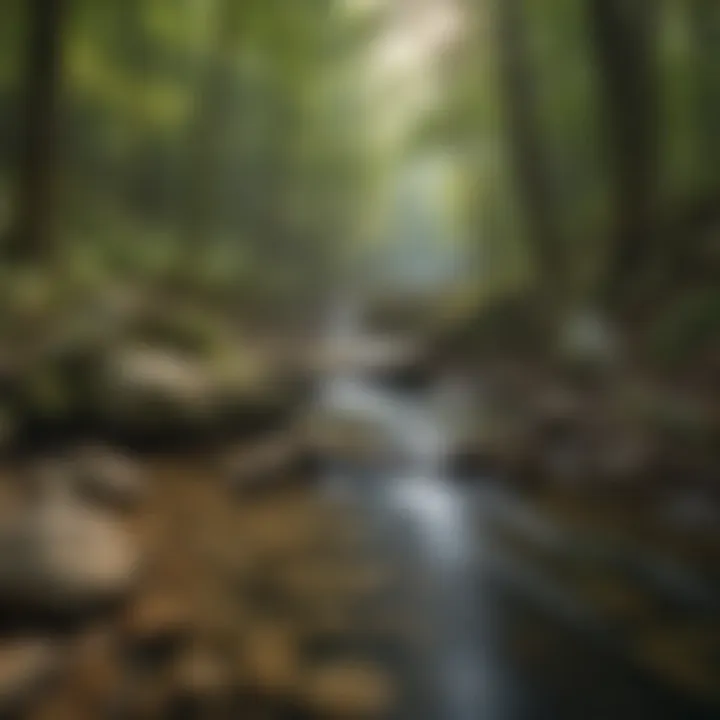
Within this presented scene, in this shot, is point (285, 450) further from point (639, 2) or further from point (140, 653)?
point (639, 2)

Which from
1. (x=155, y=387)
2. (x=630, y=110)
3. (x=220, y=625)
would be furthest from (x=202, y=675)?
(x=630, y=110)

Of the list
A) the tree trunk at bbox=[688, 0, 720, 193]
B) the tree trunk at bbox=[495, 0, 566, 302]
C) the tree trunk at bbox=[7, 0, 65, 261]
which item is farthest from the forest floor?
the tree trunk at bbox=[688, 0, 720, 193]

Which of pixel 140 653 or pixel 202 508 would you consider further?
pixel 202 508

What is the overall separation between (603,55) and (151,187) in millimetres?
806

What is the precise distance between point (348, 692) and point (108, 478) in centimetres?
48

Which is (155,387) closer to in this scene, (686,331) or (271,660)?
(271,660)

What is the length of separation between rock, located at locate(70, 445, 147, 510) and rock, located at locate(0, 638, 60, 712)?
24 cm

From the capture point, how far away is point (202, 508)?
157cm

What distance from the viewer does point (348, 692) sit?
1405mm

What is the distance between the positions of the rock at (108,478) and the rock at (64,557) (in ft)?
0.08

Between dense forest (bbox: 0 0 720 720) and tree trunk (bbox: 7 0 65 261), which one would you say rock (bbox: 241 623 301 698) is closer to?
dense forest (bbox: 0 0 720 720)

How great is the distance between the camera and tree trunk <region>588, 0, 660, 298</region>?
174 cm

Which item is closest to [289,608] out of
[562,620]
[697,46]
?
[562,620]

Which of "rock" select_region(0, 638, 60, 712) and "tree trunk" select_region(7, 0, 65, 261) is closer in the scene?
"rock" select_region(0, 638, 60, 712)
